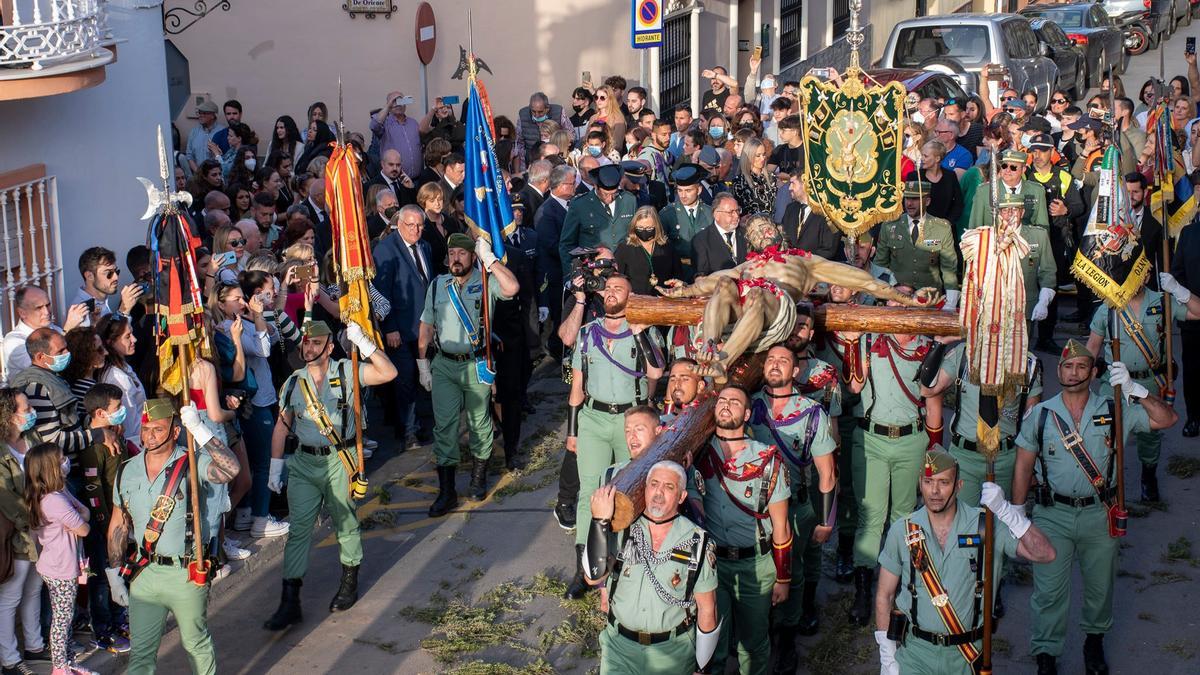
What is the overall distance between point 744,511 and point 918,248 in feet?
17.1

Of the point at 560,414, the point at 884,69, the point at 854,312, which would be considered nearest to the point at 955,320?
the point at 854,312

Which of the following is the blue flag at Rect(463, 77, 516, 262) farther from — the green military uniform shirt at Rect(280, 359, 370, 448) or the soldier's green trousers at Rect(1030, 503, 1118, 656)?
the soldier's green trousers at Rect(1030, 503, 1118, 656)

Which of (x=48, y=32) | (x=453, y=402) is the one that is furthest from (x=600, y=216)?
(x=48, y=32)

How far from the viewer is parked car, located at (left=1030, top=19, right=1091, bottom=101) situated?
25.5 metres

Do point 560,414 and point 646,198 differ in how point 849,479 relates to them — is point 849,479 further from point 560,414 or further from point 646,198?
point 646,198

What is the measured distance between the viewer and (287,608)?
930 cm

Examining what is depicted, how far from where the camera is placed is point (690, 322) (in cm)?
902

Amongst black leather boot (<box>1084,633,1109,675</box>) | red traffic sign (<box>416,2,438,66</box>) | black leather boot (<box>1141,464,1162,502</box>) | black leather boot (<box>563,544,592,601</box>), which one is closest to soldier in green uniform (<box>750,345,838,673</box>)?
black leather boot (<box>563,544,592,601</box>)

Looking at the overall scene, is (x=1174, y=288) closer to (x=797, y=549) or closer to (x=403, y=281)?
(x=797, y=549)

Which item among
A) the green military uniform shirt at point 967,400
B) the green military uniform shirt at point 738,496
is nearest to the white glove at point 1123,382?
the green military uniform shirt at point 967,400

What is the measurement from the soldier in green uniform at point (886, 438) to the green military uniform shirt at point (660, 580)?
2.48m

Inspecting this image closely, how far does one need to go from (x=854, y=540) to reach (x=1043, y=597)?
151 centimetres

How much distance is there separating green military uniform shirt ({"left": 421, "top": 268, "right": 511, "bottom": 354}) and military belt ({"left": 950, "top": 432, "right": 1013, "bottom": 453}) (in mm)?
3586

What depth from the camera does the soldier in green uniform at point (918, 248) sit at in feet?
40.6
